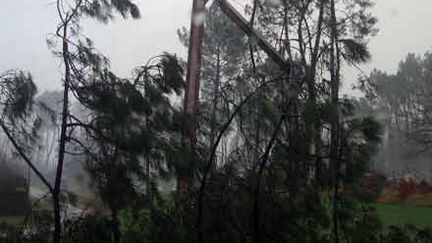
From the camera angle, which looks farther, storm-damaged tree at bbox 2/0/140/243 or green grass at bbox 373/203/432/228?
green grass at bbox 373/203/432/228

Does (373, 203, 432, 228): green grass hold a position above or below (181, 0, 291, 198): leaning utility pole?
below

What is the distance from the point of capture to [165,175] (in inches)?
276

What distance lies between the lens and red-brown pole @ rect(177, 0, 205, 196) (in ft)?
22.9

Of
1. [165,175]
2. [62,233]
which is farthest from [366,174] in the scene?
[62,233]

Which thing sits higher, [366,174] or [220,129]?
[220,129]

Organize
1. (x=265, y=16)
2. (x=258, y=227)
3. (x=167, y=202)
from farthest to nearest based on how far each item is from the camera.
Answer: (x=265, y=16), (x=167, y=202), (x=258, y=227)

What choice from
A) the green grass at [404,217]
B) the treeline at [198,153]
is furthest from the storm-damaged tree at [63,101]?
the green grass at [404,217]

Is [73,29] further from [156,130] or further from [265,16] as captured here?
[265,16]

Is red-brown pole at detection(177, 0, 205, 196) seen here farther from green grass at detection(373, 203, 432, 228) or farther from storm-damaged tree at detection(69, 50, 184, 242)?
green grass at detection(373, 203, 432, 228)

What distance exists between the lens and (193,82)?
28.4 feet

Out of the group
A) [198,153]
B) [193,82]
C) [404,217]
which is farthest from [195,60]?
[404,217]

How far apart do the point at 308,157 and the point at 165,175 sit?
176 centimetres

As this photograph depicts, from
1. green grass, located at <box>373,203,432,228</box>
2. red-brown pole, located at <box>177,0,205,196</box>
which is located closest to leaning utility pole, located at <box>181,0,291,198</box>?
red-brown pole, located at <box>177,0,205,196</box>

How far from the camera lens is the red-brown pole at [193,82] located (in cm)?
698
